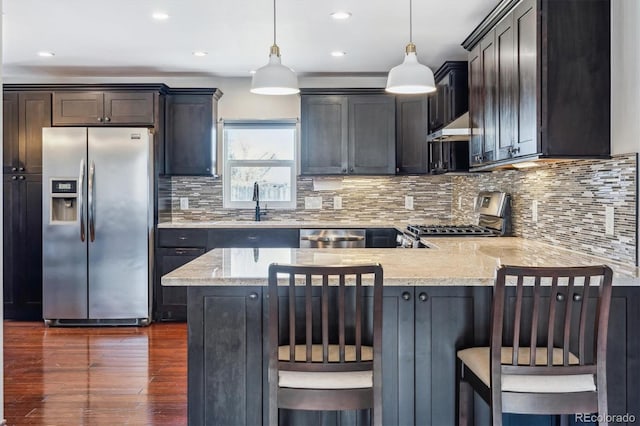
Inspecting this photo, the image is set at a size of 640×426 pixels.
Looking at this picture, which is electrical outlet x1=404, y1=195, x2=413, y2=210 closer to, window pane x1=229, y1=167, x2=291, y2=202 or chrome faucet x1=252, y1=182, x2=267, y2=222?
window pane x1=229, y1=167, x2=291, y2=202

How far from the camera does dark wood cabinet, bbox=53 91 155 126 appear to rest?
17.4 feet

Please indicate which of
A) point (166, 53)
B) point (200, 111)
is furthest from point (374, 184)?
point (166, 53)

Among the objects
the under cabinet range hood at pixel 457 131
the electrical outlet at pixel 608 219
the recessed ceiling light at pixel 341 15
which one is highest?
the recessed ceiling light at pixel 341 15

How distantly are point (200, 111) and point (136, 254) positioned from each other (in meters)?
1.53

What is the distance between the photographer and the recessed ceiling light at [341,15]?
376cm

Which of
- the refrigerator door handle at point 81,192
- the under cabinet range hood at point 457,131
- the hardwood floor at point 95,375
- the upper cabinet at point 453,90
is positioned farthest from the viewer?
the refrigerator door handle at point 81,192

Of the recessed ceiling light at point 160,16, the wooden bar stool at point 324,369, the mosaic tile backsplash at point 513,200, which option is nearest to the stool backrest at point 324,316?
the wooden bar stool at point 324,369

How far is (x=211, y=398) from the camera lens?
7.66 feet

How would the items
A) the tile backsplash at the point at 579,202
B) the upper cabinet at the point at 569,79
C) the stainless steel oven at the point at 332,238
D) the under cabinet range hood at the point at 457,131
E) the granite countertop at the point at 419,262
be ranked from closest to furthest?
the granite countertop at the point at 419,262 → the tile backsplash at the point at 579,202 → the upper cabinet at the point at 569,79 → the under cabinet range hood at the point at 457,131 → the stainless steel oven at the point at 332,238

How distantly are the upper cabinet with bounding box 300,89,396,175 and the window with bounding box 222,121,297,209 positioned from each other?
1.27 ft

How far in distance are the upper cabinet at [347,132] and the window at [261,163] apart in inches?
15.2

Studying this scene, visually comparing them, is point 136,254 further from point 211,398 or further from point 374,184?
point 211,398

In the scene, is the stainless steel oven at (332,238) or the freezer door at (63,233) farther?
the stainless steel oven at (332,238)

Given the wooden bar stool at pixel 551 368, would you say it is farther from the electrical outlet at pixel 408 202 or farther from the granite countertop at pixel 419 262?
the electrical outlet at pixel 408 202
